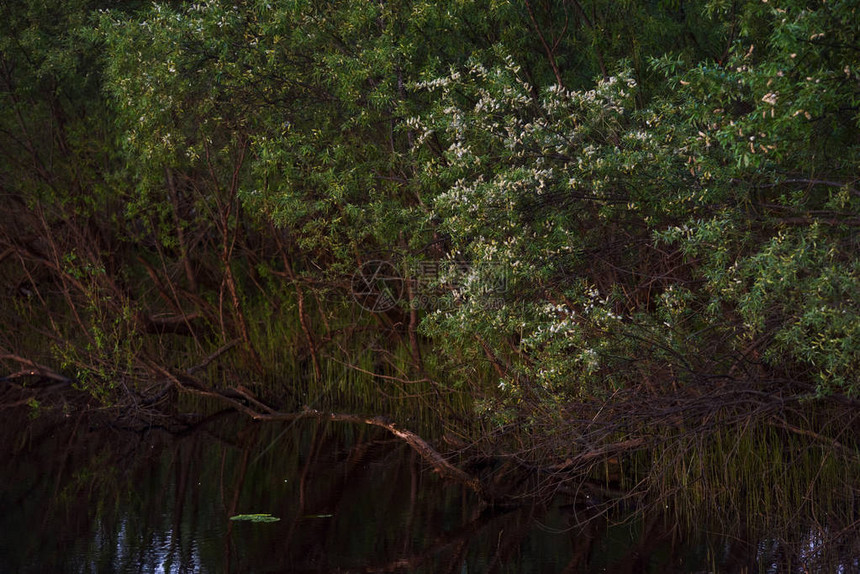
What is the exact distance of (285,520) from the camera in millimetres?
7898

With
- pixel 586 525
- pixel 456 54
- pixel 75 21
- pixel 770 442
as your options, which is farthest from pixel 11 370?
pixel 770 442

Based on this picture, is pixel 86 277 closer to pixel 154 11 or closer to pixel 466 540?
pixel 154 11

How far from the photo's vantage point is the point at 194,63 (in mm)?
8609
